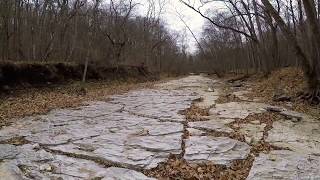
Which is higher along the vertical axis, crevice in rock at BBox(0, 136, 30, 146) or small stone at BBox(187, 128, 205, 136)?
small stone at BBox(187, 128, 205, 136)

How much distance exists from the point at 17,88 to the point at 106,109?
5278 millimetres

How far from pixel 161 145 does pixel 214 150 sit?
1077 mm

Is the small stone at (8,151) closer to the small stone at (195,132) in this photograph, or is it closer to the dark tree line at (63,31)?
the small stone at (195,132)

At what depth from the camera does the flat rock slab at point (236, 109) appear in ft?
35.9

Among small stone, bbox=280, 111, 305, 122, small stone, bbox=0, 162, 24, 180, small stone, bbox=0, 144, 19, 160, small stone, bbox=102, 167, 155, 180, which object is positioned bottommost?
small stone, bbox=102, 167, 155, 180

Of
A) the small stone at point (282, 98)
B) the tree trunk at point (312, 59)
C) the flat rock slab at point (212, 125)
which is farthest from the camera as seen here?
the small stone at point (282, 98)

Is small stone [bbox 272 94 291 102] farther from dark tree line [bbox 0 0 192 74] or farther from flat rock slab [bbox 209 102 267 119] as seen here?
dark tree line [bbox 0 0 192 74]

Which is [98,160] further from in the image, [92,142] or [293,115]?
[293,115]

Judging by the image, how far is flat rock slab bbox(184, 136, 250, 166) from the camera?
21.2ft

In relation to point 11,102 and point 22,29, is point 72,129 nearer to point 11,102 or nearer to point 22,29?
point 11,102

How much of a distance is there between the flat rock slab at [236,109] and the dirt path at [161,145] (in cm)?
4

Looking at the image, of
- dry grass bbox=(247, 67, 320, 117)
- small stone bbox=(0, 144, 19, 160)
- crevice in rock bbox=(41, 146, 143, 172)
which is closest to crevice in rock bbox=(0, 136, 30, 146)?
small stone bbox=(0, 144, 19, 160)

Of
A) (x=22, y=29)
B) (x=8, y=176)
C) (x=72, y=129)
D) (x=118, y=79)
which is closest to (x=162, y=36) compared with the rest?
(x=118, y=79)

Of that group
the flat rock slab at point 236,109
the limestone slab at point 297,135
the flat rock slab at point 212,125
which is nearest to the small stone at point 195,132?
the flat rock slab at point 212,125
